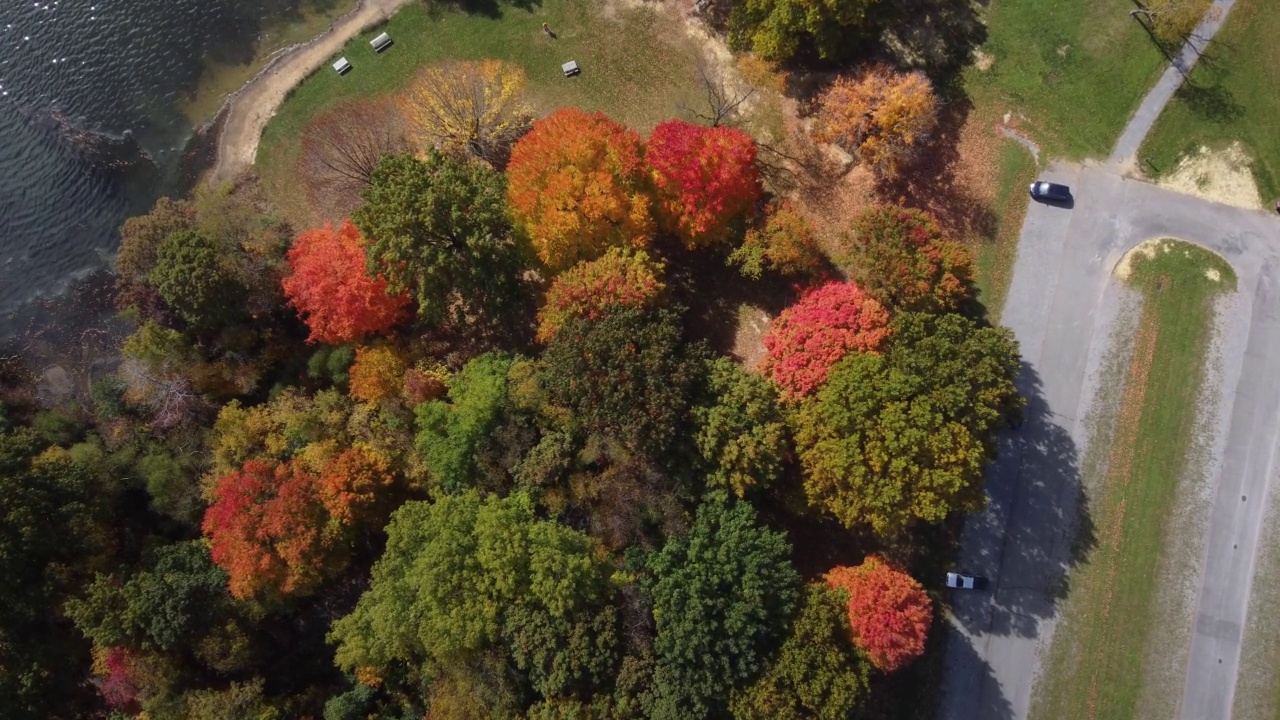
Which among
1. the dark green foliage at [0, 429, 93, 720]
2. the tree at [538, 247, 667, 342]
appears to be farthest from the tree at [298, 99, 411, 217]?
the dark green foliage at [0, 429, 93, 720]

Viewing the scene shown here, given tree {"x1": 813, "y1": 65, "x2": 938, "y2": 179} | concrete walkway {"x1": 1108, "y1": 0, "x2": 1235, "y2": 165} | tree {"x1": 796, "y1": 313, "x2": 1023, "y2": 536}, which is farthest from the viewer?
concrete walkway {"x1": 1108, "y1": 0, "x2": 1235, "y2": 165}

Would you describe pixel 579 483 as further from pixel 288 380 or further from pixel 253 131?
pixel 253 131

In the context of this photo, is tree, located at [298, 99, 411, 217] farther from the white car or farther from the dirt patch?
the dirt patch

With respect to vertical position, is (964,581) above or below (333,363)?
below

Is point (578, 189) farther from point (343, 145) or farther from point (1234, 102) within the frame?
point (1234, 102)

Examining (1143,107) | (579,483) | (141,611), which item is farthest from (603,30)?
(141,611)

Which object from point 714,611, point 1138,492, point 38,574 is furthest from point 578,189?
point 1138,492

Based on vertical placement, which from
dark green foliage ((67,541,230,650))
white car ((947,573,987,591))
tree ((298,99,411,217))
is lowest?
white car ((947,573,987,591))
